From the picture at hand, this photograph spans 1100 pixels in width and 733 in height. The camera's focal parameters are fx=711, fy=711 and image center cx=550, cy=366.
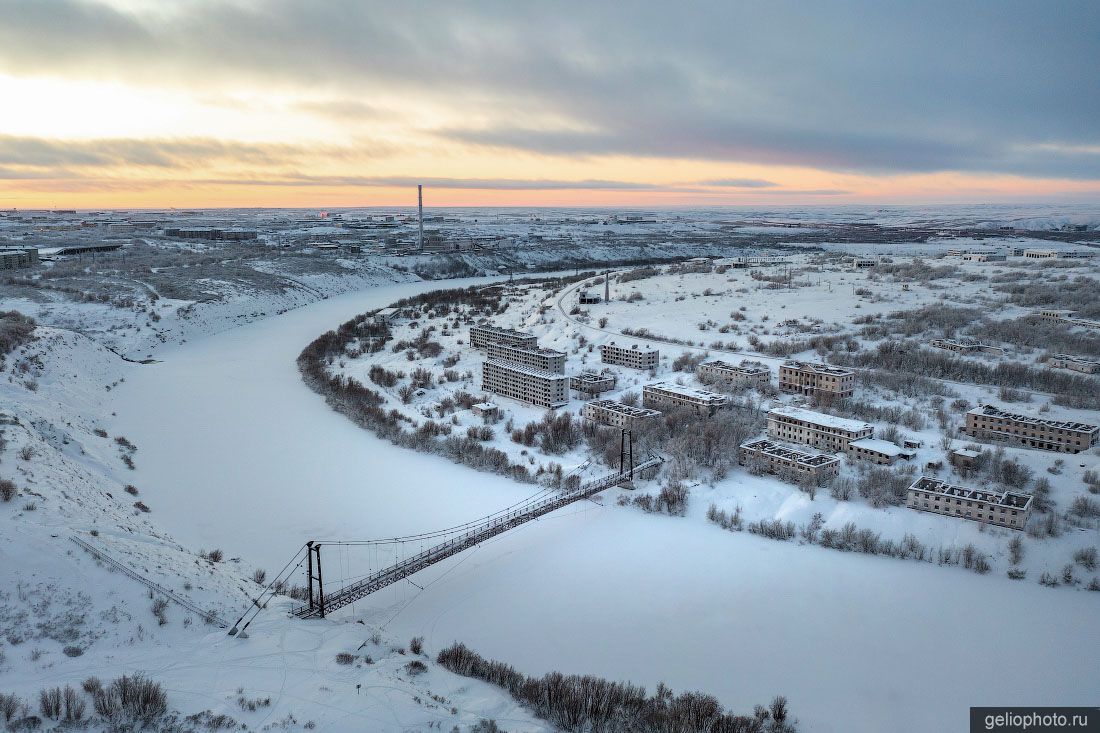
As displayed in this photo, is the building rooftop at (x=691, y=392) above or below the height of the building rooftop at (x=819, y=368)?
below

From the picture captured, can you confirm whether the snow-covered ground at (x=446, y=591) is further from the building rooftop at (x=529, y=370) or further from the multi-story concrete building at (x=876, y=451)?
the multi-story concrete building at (x=876, y=451)

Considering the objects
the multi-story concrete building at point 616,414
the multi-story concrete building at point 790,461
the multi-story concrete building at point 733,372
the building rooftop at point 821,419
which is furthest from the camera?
the multi-story concrete building at point 733,372

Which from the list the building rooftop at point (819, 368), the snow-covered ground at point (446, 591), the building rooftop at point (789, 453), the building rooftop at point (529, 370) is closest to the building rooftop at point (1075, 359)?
the snow-covered ground at point (446, 591)

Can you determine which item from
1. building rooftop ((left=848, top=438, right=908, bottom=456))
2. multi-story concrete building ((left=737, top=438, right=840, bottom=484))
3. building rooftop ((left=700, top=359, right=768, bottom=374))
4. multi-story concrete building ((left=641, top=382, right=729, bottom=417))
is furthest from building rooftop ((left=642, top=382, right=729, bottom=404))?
building rooftop ((left=848, top=438, right=908, bottom=456))

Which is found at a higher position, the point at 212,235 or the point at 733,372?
the point at 212,235

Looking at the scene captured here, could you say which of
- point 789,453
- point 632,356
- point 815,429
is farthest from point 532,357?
point 789,453

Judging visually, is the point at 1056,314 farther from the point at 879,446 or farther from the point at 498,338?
the point at 498,338
